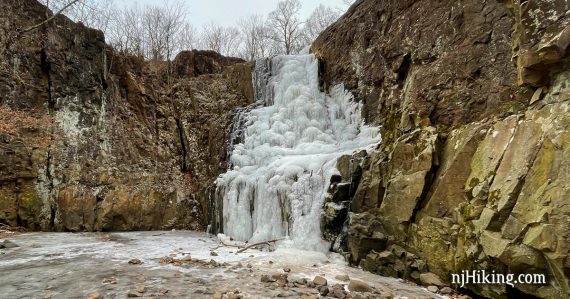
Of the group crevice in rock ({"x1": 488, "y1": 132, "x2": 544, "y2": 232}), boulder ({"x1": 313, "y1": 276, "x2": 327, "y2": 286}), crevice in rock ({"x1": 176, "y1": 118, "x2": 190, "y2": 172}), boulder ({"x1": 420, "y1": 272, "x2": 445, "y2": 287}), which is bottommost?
boulder ({"x1": 420, "y1": 272, "x2": 445, "y2": 287})

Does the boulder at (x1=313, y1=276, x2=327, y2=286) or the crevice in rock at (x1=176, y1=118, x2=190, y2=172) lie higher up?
the crevice in rock at (x1=176, y1=118, x2=190, y2=172)

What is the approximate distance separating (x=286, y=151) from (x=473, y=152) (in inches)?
246

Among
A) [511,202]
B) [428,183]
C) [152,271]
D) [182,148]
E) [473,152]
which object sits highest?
[182,148]

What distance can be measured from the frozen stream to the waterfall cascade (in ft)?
3.56

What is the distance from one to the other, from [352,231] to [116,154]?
904 centimetres

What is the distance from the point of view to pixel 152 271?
4.93 meters

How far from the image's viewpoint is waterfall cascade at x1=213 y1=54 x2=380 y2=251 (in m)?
7.51

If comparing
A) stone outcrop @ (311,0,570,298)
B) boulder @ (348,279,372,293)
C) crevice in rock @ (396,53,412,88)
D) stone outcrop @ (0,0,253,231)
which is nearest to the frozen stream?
boulder @ (348,279,372,293)

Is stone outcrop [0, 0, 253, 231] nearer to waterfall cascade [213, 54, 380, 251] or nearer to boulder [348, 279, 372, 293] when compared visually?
waterfall cascade [213, 54, 380, 251]

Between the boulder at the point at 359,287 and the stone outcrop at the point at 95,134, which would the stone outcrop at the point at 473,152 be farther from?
the stone outcrop at the point at 95,134

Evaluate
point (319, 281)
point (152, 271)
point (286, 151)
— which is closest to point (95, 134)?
point (286, 151)

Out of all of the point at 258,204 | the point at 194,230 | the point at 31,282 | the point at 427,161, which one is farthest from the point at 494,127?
the point at 194,230

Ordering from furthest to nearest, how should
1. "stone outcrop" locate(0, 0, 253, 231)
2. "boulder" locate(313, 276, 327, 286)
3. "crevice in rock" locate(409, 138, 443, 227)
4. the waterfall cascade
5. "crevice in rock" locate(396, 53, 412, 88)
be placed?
"stone outcrop" locate(0, 0, 253, 231) < the waterfall cascade < "crevice in rock" locate(396, 53, 412, 88) < "crevice in rock" locate(409, 138, 443, 227) < "boulder" locate(313, 276, 327, 286)

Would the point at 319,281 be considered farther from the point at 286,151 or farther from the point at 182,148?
the point at 182,148
